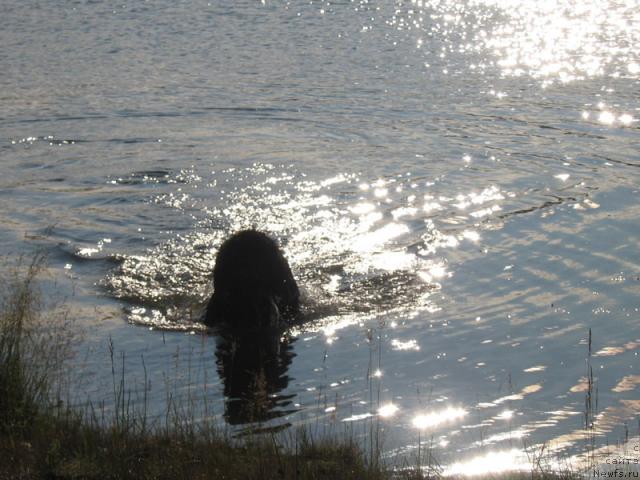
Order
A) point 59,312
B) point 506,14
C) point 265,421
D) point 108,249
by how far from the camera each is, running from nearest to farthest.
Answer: point 265,421 < point 59,312 < point 108,249 < point 506,14

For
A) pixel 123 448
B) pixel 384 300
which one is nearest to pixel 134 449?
pixel 123 448

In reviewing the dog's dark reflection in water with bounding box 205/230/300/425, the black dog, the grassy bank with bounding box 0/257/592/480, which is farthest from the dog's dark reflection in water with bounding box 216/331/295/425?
the grassy bank with bounding box 0/257/592/480

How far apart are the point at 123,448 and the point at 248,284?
14.0 ft

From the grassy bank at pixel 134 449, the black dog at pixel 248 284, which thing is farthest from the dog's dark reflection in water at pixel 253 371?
the grassy bank at pixel 134 449

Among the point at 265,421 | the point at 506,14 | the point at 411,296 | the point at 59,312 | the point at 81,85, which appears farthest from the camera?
the point at 506,14

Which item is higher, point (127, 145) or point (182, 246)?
point (127, 145)

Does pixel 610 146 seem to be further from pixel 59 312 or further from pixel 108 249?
pixel 59 312

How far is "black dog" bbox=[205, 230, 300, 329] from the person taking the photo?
1033cm

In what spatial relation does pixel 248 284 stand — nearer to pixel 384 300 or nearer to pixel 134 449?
pixel 384 300

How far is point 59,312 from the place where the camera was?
1023cm

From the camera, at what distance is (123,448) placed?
6.19 meters

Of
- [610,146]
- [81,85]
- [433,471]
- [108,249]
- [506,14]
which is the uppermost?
[506,14]

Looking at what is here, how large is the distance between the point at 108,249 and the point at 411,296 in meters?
3.86

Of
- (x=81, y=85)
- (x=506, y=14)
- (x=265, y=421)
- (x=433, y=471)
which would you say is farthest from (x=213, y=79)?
(x=433, y=471)
